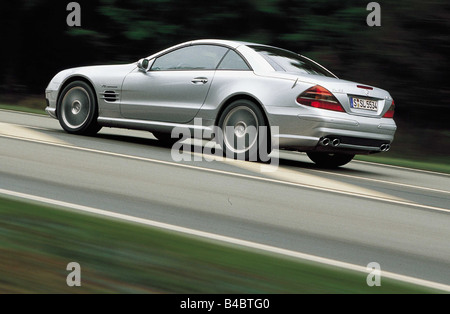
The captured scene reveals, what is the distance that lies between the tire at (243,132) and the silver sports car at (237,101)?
0.5 inches

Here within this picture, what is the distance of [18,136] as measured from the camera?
1114 centimetres

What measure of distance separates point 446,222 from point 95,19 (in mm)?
16189

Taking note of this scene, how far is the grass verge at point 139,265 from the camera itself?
432 centimetres

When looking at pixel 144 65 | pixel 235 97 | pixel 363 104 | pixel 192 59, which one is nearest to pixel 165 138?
pixel 144 65

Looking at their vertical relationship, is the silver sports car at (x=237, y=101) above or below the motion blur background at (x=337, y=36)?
below

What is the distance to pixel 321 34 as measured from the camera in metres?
17.7

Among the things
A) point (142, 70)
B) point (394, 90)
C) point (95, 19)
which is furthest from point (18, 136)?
point (95, 19)

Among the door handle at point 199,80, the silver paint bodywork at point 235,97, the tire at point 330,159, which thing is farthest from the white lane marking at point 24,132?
the tire at point 330,159

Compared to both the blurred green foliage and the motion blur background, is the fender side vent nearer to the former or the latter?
the motion blur background

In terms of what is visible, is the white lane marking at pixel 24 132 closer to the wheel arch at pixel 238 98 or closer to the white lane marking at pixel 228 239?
the wheel arch at pixel 238 98

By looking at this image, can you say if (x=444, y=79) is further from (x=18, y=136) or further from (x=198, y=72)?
(x=18, y=136)

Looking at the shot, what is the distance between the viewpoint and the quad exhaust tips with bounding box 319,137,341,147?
9.82 metres

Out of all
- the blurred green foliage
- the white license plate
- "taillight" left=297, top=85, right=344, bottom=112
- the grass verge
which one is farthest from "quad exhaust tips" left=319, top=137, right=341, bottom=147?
the blurred green foliage
